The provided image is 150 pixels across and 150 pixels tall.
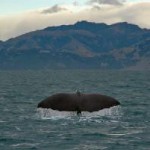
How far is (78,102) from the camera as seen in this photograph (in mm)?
25219

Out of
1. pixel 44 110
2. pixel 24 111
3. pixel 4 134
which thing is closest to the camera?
pixel 44 110

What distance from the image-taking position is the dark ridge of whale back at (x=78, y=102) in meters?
24.4

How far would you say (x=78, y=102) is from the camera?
993 inches

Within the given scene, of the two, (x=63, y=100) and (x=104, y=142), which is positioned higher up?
(x=63, y=100)

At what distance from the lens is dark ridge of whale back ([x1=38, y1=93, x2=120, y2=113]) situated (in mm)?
24359

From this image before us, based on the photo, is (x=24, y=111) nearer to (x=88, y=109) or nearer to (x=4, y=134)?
(x=4, y=134)

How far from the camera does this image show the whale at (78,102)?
2434 centimetres

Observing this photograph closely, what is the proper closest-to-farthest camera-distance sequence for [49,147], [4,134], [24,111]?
[49,147] → [4,134] → [24,111]

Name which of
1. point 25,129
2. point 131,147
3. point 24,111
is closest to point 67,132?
point 25,129

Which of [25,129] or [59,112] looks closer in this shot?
[59,112]

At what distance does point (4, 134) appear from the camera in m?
31.0

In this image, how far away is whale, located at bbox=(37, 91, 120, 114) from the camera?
24344 millimetres

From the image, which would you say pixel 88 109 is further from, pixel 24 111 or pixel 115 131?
pixel 24 111

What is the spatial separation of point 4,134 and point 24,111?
1468 centimetres
